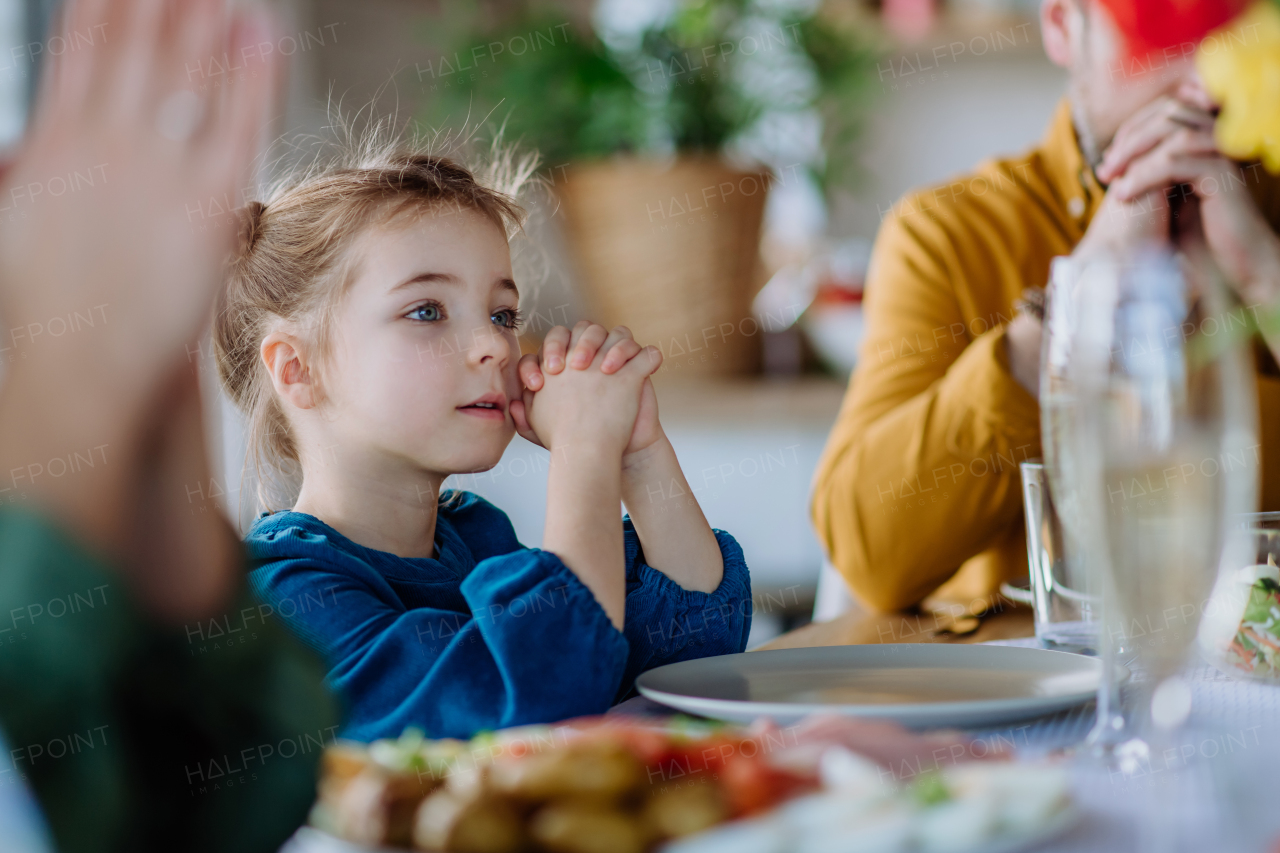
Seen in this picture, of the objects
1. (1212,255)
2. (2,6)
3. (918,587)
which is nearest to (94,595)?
(918,587)

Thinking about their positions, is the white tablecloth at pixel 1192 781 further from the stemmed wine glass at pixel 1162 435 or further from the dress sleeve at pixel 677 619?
the dress sleeve at pixel 677 619

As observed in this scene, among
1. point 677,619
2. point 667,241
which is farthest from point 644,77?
point 677,619

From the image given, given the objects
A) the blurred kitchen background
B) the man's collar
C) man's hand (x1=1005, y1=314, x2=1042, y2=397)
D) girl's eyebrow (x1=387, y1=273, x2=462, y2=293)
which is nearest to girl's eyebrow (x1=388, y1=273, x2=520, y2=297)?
girl's eyebrow (x1=387, y1=273, x2=462, y2=293)

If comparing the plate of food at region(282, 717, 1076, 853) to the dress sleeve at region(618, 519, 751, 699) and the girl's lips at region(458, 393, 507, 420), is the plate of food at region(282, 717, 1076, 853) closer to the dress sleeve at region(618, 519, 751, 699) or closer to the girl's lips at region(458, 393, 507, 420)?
the dress sleeve at region(618, 519, 751, 699)

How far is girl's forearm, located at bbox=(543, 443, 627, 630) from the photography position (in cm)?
66

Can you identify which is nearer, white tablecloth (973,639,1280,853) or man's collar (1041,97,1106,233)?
white tablecloth (973,639,1280,853)

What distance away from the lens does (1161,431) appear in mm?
425

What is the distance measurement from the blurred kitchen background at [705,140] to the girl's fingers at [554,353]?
1.27 m

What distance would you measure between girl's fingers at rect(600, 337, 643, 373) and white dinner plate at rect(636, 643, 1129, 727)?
23 centimetres

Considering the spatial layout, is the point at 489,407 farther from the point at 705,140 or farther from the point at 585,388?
the point at 705,140

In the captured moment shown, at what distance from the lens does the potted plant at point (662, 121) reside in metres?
2.30

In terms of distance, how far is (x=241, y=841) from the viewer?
42 cm

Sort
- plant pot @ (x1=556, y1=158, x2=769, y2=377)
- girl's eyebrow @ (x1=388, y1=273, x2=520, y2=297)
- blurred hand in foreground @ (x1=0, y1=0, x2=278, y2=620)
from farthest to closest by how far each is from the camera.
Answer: plant pot @ (x1=556, y1=158, x2=769, y2=377), girl's eyebrow @ (x1=388, y1=273, x2=520, y2=297), blurred hand in foreground @ (x1=0, y1=0, x2=278, y2=620)

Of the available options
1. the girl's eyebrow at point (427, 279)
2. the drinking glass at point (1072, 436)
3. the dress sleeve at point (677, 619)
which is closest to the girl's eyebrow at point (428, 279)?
the girl's eyebrow at point (427, 279)
